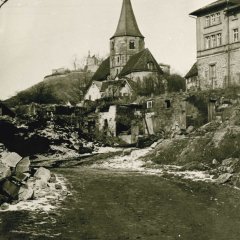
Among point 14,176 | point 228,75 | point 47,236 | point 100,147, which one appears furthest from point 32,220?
point 228,75

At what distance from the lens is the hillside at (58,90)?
234 ft

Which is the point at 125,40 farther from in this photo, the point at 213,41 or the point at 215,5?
the point at 215,5

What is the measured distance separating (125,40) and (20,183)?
6438 cm

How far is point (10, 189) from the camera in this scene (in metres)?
16.4

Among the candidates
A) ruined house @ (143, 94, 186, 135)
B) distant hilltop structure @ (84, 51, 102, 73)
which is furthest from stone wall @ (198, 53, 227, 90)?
distant hilltop structure @ (84, 51, 102, 73)

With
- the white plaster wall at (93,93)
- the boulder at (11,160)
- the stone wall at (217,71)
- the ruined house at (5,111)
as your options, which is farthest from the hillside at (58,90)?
the boulder at (11,160)

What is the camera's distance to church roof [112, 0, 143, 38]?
79.6 metres

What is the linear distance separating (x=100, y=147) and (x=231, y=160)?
20065mm

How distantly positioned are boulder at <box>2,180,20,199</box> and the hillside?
52656mm

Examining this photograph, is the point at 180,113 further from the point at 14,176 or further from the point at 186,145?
the point at 14,176

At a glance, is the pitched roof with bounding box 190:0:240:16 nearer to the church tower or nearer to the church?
the church

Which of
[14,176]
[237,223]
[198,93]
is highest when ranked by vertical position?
[198,93]

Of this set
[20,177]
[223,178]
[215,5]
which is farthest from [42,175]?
[215,5]

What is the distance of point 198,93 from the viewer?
44.2 meters
